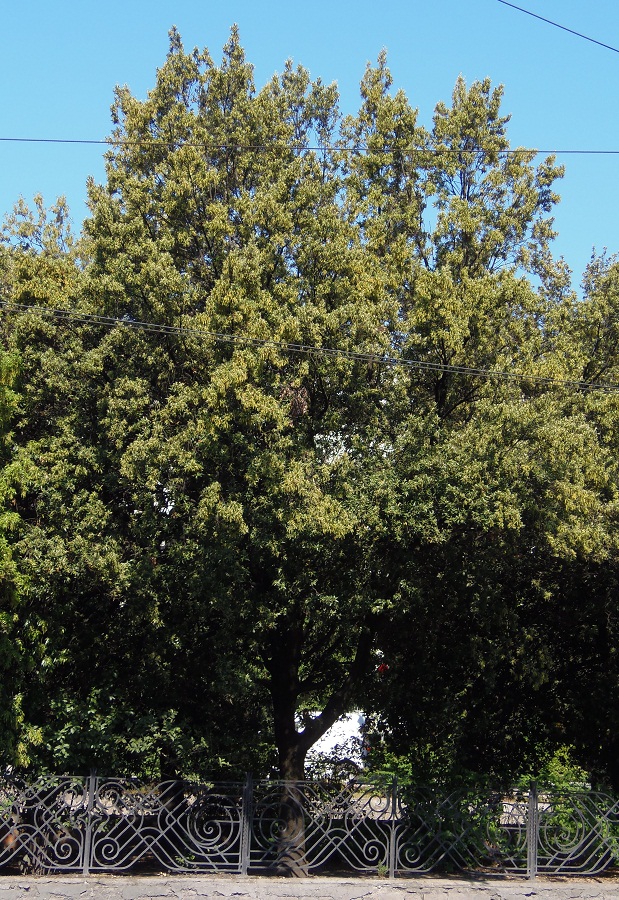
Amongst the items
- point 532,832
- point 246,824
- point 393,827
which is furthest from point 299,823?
point 532,832

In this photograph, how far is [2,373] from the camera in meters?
11.4

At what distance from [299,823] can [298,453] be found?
4.27m

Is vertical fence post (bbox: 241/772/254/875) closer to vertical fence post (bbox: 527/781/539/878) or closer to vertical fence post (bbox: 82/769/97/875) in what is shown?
vertical fence post (bbox: 82/769/97/875)

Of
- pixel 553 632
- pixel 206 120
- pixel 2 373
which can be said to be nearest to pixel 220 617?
pixel 2 373

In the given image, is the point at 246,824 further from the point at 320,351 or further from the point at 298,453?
the point at 320,351

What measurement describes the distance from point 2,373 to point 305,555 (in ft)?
14.6

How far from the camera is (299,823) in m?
10.2

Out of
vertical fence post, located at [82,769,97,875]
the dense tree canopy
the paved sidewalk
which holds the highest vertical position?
the dense tree canopy

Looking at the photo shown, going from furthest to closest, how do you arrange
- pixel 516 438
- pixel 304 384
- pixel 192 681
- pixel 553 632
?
pixel 553 632 → pixel 192 681 → pixel 304 384 → pixel 516 438

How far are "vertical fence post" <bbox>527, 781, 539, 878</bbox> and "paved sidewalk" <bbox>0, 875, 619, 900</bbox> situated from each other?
0.52 ft

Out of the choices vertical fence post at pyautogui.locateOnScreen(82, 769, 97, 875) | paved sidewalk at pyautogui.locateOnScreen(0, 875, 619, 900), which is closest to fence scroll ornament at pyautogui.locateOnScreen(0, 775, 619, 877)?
vertical fence post at pyautogui.locateOnScreen(82, 769, 97, 875)

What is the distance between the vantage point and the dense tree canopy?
35.9 feet

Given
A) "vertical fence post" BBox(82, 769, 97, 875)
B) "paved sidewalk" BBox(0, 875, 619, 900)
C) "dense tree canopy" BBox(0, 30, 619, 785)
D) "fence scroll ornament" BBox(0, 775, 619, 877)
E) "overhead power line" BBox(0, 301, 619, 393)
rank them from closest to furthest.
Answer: "paved sidewalk" BBox(0, 875, 619, 900)
"vertical fence post" BBox(82, 769, 97, 875)
"fence scroll ornament" BBox(0, 775, 619, 877)
"dense tree canopy" BBox(0, 30, 619, 785)
"overhead power line" BBox(0, 301, 619, 393)

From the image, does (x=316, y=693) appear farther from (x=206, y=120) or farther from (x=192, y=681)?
(x=206, y=120)
